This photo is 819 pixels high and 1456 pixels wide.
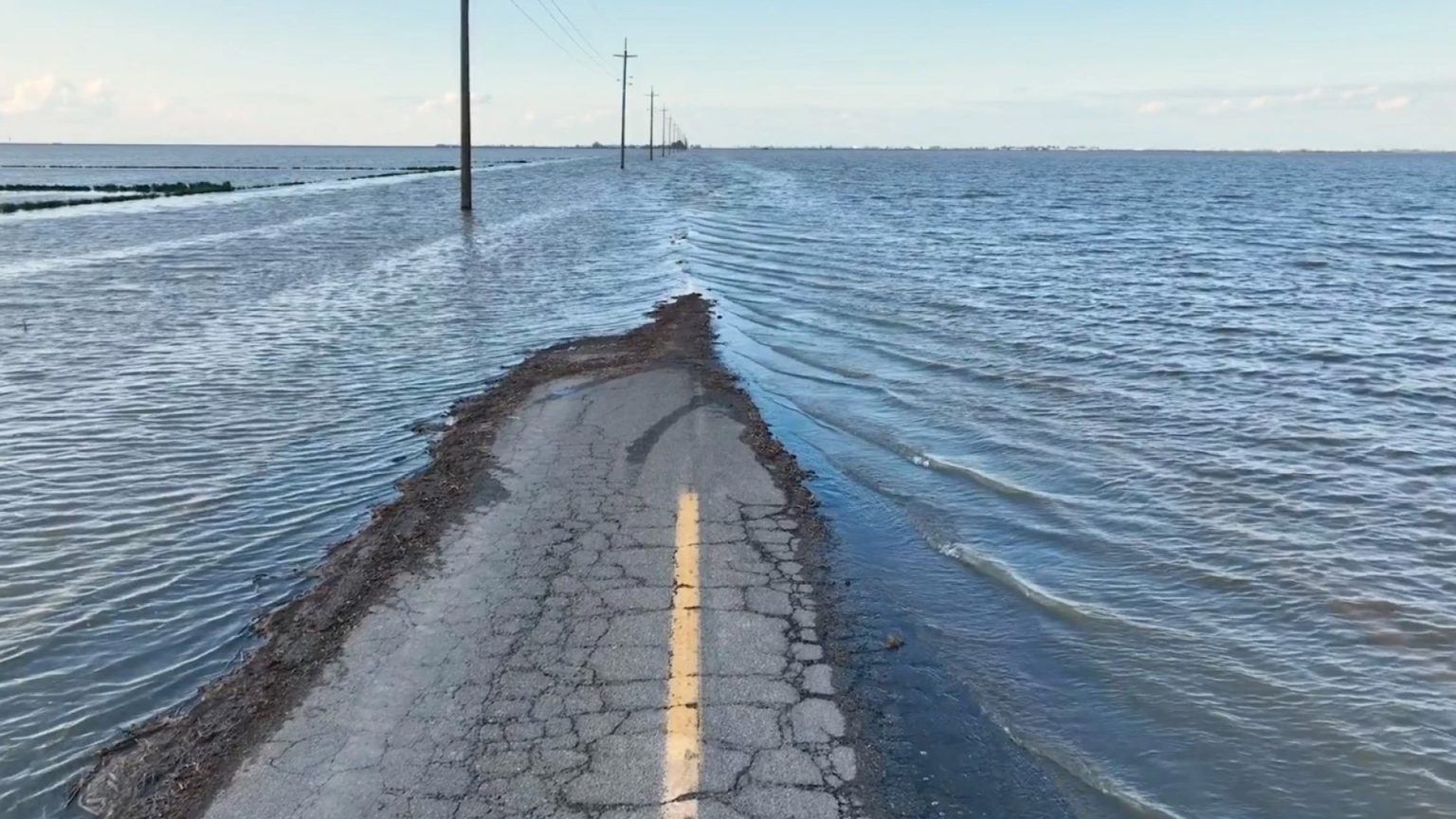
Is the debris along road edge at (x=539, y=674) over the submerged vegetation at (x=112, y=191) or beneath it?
beneath

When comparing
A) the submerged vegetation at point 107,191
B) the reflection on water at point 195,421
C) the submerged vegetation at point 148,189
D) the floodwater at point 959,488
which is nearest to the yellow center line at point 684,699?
the floodwater at point 959,488

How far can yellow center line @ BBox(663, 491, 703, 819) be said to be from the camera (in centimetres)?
414

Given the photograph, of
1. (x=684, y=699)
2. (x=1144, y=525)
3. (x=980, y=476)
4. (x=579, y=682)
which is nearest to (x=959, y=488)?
(x=980, y=476)

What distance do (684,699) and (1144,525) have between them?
186 inches

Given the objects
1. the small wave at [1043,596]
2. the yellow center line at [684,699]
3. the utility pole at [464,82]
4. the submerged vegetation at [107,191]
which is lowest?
the small wave at [1043,596]

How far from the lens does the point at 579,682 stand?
504 cm

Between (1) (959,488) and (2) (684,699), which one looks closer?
(2) (684,699)

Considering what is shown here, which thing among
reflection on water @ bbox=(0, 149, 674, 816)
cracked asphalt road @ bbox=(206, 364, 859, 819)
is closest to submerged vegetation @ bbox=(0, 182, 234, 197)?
reflection on water @ bbox=(0, 149, 674, 816)

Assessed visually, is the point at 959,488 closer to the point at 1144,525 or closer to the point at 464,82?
the point at 1144,525

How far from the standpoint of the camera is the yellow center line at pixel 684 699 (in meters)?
4.14

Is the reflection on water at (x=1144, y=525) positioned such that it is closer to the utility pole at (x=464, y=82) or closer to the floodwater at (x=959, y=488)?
the floodwater at (x=959, y=488)

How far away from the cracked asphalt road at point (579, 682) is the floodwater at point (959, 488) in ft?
1.71

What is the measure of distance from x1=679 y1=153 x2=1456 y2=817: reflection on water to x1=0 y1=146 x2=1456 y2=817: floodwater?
1.3 inches

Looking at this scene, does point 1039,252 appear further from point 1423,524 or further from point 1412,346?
point 1423,524
